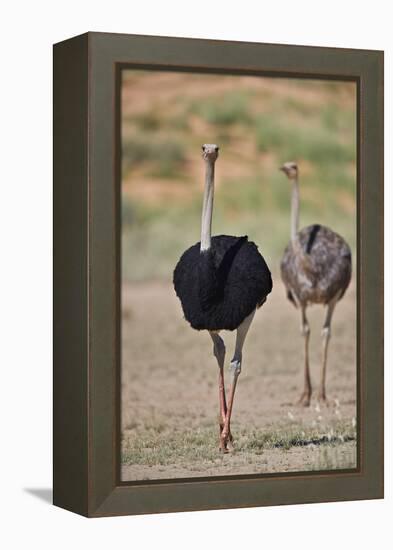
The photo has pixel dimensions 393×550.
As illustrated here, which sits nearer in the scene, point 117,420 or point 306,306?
point 117,420

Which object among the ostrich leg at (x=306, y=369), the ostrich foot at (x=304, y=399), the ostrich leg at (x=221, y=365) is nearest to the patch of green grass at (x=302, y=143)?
the ostrich leg at (x=306, y=369)

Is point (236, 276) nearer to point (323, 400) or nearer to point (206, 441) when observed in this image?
point (206, 441)

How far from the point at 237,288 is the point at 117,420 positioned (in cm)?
134

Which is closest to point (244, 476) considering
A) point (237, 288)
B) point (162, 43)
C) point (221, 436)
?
point (221, 436)

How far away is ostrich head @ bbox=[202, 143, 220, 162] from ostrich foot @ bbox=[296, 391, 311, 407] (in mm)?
2007

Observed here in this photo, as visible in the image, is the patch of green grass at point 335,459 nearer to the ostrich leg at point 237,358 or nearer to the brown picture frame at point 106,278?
the brown picture frame at point 106,278

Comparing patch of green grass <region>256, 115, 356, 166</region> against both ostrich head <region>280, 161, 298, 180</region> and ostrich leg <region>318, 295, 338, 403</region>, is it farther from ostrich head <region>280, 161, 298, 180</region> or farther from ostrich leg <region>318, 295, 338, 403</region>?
ostrich leg <region>318, 295, 338, 403</region>

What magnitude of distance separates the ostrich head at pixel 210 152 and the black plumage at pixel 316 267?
129cm

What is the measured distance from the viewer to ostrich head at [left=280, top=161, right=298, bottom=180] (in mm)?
15094

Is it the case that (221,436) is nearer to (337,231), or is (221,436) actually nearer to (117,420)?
(117,420)

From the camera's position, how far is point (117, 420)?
1405 cm

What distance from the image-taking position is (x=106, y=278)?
1401cm

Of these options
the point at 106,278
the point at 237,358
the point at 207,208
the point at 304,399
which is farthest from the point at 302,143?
the point at 106,278

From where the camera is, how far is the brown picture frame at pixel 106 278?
45.8 ft
